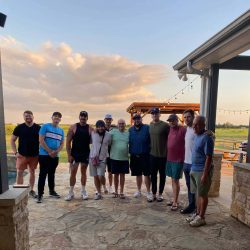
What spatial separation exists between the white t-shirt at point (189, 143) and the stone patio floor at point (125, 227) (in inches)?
34.7

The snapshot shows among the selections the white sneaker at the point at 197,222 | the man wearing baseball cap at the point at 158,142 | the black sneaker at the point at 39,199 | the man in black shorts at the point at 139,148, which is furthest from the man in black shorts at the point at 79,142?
the white sneaker at the point at 197,222

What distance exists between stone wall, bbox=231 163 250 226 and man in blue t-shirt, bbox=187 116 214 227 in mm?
585

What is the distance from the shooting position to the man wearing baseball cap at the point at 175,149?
Result: 12.1 feet

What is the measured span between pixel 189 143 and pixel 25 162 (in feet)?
9.25

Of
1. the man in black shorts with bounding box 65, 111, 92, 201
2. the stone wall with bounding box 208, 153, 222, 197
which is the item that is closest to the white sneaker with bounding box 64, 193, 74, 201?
the man in black shorts with bounding box 65, 111, 92, 201

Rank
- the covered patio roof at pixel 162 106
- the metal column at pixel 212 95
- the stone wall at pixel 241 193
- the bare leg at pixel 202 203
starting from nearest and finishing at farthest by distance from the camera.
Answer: the bare leg at pixel 202 203 < the stone wall at pixel 241 193 < the metal column at pixel 212 95 < the covered patio roof at pixel 162 106

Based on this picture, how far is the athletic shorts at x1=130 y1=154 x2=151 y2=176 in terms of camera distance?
4.18 m

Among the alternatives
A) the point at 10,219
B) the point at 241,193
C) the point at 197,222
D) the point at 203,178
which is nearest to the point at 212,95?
the point at 241,193

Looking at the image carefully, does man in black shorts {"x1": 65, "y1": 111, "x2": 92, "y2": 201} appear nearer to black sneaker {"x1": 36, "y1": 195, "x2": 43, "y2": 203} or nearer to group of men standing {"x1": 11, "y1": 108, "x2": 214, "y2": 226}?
group of men standing {"x1": 11, "y1": 108, "x2": 214, "y2": 226}

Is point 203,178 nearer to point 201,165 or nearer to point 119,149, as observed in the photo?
point 201,165

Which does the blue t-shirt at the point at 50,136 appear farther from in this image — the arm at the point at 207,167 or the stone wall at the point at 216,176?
the stone wall at the point at 216,176

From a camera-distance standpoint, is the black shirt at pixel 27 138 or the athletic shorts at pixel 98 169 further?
the athletic shorts at pixel 98 169

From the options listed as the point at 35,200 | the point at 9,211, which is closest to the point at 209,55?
the point at 9,211

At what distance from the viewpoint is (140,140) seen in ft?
13.5
